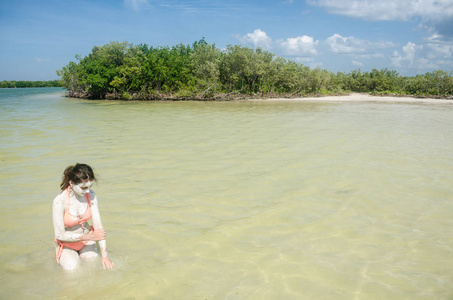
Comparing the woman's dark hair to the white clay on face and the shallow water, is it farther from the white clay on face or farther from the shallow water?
the shallow water

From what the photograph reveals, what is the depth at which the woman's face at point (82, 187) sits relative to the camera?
3.43 m

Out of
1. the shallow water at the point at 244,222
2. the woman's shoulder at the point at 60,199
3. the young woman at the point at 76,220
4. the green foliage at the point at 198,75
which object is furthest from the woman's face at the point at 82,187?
the green foliage at the point at 198,75

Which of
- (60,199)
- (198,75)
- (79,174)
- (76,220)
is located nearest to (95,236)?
(76,220)

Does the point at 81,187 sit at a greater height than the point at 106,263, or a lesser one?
greater

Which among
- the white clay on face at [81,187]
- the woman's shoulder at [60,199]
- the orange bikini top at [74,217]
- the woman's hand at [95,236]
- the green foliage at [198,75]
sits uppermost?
the green foliage at [198,75]

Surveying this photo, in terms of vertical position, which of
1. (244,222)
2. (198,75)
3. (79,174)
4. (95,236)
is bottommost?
(244,222)

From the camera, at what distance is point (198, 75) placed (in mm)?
43000

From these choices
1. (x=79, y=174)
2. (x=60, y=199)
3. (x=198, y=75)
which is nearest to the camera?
(x=79, y=174)

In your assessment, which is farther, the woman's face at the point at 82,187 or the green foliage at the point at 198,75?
the green foliage at the point at 198,75

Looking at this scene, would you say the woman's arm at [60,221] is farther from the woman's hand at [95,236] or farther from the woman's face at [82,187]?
the woman's face at [82,187]

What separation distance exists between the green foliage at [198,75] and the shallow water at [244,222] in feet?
108

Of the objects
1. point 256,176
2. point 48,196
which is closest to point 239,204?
point 256,176

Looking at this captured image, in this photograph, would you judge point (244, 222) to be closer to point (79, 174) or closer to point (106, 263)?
point (106, 263)

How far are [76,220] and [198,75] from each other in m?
40.8
